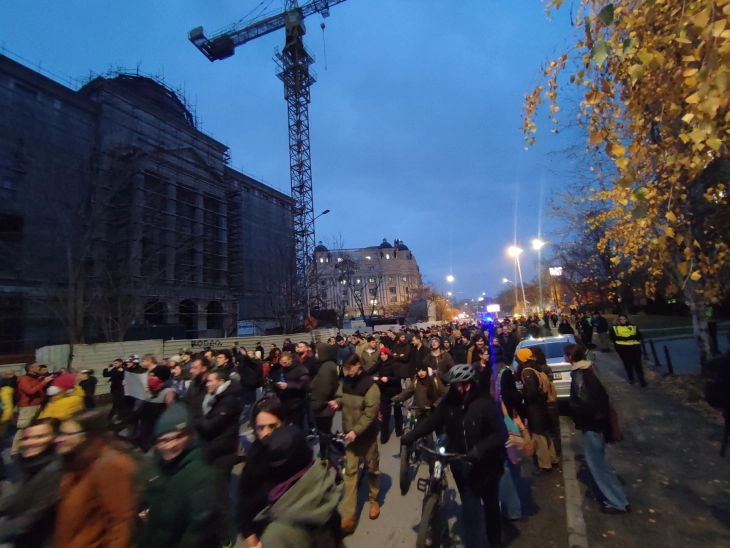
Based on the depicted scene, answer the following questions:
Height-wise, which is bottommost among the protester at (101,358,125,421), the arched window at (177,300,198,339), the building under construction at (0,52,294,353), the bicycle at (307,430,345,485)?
the bicycle at (307,430,345,485)

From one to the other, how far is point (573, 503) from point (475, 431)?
7.62 feet

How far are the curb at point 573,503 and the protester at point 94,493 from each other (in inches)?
154

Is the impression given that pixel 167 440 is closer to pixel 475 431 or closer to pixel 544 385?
pixel 475 431

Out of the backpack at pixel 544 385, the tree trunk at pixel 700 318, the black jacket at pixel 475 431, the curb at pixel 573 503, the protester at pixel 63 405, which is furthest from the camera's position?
the tree trunk at pixel 700 318

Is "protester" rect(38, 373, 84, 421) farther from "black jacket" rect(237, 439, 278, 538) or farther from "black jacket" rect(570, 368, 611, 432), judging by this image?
"black jacket" rect(570, 368, 611, 432)

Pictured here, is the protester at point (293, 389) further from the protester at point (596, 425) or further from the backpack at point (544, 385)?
the protester at point (596, 425)

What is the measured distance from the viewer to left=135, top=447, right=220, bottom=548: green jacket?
8.09 feet

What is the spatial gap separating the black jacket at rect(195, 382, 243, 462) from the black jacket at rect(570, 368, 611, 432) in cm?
368

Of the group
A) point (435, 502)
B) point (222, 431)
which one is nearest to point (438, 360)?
point (435, 502)

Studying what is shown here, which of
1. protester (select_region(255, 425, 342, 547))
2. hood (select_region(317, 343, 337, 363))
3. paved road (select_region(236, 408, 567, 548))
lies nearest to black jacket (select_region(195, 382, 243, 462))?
paved road (select_region(236, 408, 567, 548))

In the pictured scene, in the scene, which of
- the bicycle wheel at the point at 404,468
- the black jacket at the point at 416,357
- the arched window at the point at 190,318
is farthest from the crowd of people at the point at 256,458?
the arched window at the point at 190,318

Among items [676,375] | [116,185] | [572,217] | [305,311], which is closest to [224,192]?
[305,311]

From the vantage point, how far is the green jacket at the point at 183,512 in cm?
247

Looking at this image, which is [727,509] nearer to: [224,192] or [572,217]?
[572,217]
